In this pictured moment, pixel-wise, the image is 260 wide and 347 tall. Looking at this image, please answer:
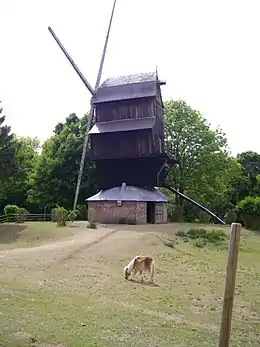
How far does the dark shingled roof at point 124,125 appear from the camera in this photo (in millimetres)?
41688

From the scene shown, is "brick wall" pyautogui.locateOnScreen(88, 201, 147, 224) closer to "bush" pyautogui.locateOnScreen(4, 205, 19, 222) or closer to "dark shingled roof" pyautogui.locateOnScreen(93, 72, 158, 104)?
"bush" pyautogui.locateOnScreen(4, 205, 19, 222)

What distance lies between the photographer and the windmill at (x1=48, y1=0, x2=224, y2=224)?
40.2m

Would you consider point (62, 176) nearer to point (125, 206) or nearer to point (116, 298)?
point (125, 206)

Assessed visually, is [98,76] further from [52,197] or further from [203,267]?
[203,267]

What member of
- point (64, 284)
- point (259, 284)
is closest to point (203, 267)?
point (259, 284)

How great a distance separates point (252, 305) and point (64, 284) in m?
5.98

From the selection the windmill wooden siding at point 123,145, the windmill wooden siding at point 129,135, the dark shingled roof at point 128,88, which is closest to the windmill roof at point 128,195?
the windmill wooden siding at point 129,135

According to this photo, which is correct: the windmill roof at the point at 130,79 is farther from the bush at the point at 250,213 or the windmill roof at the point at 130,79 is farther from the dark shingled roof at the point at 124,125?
the bush at the point at 250,213

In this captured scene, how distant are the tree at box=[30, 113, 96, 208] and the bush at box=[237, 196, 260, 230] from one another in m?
16.0

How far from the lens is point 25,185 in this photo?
56.0 m

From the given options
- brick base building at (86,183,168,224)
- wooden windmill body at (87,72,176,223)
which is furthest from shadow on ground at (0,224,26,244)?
wooden windmill body at (87,72,176,223)

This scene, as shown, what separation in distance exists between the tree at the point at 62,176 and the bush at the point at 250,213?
15951 mm

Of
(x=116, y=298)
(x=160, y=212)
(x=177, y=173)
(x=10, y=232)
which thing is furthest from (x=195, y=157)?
(x=116, y=298)

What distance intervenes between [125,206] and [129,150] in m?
5.77
